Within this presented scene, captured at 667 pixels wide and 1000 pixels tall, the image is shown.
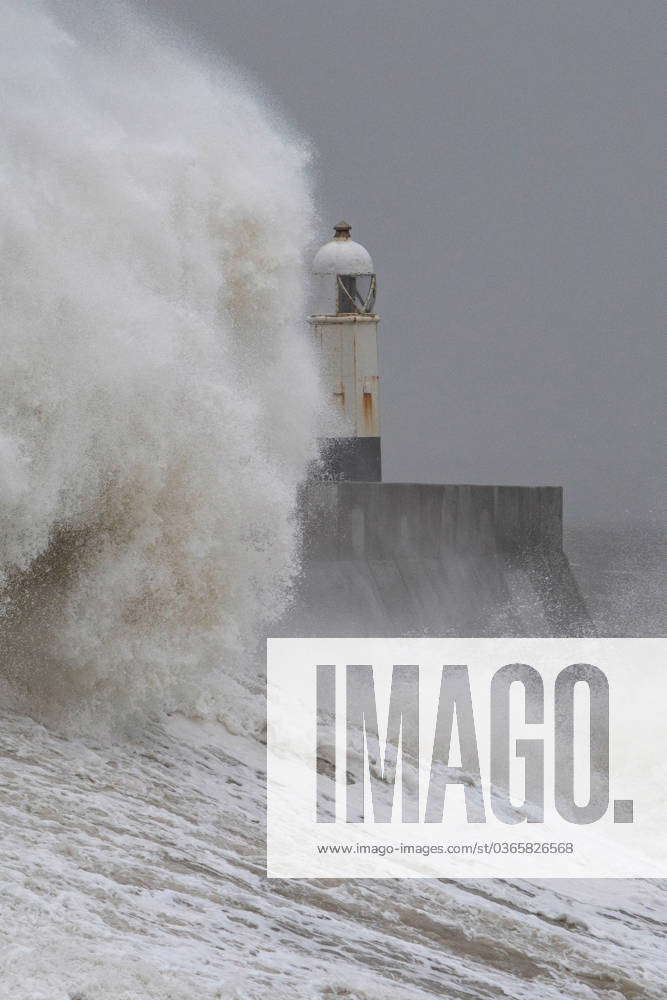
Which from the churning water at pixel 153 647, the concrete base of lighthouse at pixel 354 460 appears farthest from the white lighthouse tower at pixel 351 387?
the churning water at pixel 153 647

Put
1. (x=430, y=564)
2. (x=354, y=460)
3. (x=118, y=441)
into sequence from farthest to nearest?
(x=354, y=460), (x=430, y=564), (x=118, y=441)

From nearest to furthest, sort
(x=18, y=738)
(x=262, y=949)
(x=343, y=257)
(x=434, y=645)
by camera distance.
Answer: (x=262, y=949), (x=18, y=738), (x=434, y=645), (x=343, y=257)

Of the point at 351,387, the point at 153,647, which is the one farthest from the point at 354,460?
the point at 153,647

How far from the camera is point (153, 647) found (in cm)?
596

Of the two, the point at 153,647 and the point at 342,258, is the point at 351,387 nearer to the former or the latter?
the point at 342,258

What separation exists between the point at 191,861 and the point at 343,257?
1202 cm

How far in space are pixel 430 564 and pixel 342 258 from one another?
4.88 meters

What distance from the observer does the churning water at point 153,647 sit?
3.83m

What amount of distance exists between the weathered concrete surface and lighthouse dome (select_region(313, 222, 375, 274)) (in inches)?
128

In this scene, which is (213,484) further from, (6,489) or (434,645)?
(434,645)

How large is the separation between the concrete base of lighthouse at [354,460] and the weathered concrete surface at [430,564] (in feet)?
5.22

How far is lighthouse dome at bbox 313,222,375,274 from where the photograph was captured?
15711 millimetres

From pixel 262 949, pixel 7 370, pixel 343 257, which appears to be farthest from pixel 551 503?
pixel 262 949

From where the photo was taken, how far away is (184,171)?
7.49 m
